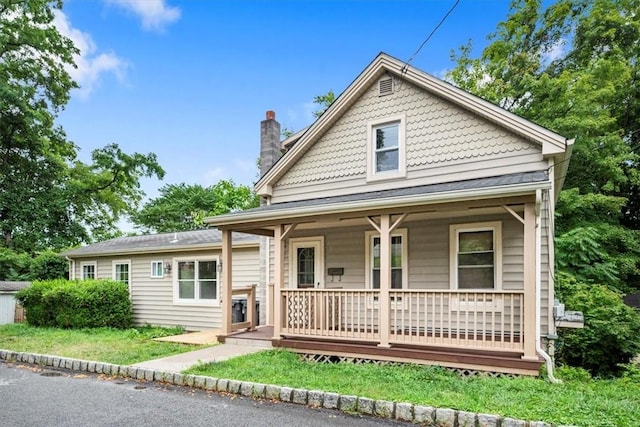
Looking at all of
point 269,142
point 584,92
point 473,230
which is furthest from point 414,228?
point 584,92

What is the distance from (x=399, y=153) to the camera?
8766mm

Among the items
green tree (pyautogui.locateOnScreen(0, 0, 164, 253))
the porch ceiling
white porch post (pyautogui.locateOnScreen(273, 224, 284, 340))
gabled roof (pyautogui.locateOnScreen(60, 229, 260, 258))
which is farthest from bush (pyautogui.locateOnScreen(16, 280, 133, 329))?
green tree (pyautogui.locateOnScreen(0, 0, 164, 253))

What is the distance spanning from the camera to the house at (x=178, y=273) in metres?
11.4

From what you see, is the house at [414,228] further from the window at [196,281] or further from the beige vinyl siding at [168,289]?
the window at [196,281]

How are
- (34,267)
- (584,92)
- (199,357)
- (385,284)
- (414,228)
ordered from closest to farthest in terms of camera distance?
1. (385,284)
2. (199,357)
3. (414,228)
4. (584,92)
5. (34,267)

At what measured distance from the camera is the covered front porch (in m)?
6.13

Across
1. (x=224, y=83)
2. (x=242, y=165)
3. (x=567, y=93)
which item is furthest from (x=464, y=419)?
(x=242, y=165)

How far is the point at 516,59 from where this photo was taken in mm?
17906

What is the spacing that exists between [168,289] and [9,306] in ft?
20.8

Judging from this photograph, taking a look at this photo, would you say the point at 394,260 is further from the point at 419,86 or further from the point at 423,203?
the point at 419,86

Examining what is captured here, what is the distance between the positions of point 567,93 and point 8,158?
2762 centimetres

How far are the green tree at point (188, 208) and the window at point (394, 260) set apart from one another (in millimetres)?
25771

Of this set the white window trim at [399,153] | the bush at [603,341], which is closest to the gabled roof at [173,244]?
the white window trim at [399,153]

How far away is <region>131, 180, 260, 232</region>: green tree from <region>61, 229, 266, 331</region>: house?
2013 cm
